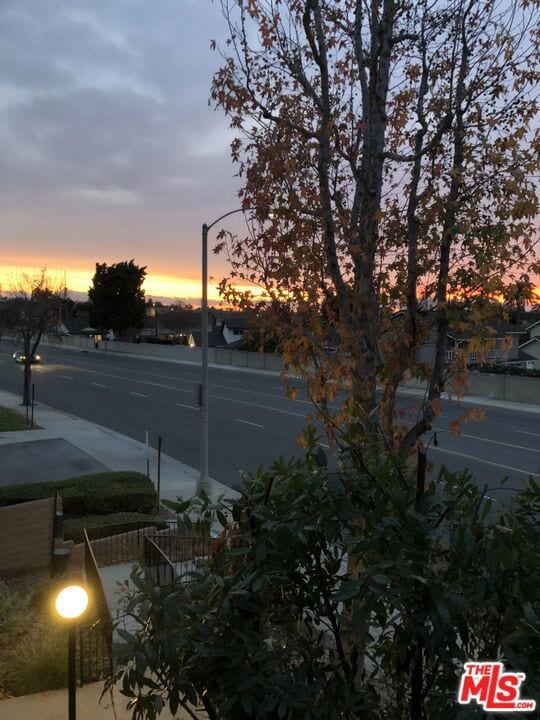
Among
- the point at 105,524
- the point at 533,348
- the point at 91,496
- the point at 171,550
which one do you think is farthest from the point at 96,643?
the point at 533,348

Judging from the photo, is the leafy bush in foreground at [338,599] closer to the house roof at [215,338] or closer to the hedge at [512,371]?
the hedge at [512,371]

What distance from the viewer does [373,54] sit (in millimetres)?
4902

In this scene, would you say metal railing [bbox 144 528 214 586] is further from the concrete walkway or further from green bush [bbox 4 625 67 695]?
green bush [bbox 4 625 67 695]

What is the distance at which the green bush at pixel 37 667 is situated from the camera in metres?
6.86

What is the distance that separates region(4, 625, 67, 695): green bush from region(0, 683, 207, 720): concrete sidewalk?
0.12 meters

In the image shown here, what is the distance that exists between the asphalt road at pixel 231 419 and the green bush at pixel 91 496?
2.97 meters

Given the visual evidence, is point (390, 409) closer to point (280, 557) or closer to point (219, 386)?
point (280, 557)

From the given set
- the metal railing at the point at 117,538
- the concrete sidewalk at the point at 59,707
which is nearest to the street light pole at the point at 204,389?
the metal railing at the point at 117,538

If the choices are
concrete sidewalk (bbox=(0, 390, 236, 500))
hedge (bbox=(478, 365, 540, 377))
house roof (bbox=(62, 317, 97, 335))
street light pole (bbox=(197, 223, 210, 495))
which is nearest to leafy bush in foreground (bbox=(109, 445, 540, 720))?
concrete sidewalk (bbox=(0, 390, 236, 500))

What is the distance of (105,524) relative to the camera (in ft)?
36.7

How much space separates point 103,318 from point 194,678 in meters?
78.3

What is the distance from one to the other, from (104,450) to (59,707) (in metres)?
13.8

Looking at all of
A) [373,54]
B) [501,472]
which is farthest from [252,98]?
[501,472]

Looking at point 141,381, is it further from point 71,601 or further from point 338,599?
point 338,599
